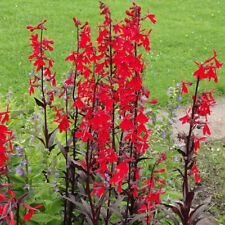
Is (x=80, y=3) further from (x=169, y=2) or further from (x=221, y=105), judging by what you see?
(x=221, y=105)

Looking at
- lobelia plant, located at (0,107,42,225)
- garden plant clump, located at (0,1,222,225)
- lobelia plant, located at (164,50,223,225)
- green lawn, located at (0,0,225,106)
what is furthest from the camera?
green lawn, located at (0,0,225,106)

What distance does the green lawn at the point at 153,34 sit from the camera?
711cm

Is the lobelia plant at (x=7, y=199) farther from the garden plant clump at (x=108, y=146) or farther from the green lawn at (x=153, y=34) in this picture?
the green lawn at (x=153, y=34)

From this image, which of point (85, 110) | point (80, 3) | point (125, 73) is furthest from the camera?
point (80, 3)

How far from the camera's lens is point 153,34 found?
935 centimetres

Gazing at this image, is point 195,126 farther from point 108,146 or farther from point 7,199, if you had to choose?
point 7,199

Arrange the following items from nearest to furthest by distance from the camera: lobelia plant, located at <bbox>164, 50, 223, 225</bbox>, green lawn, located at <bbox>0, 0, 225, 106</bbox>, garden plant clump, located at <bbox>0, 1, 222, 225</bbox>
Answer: garden plant clump, located at <bbox>0, 1, 222, 225</bbox> → lobelia plant, located at <bbox>164, 50, 223, 225</bbox> → green lawn, located at <bbox>0, 0, 225, 106</bbox>

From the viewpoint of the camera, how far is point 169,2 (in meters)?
11.7

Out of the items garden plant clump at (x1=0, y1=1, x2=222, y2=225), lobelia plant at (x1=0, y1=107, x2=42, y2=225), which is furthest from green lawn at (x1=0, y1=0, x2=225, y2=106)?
lobelia plant at (x1=0, y1=107, x2=42, y2=225)

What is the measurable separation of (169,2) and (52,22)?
13.2 feet

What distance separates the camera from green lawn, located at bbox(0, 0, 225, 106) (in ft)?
23.3

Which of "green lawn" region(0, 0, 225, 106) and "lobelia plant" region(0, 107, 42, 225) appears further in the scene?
"green lawn" region(0, 0, 225, 106)

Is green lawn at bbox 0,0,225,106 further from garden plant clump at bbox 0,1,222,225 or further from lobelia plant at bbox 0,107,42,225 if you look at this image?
lobelia plant at bbox 0,107,42,225

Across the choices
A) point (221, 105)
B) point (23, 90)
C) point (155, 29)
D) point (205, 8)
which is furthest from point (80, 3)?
point (221, 105)
